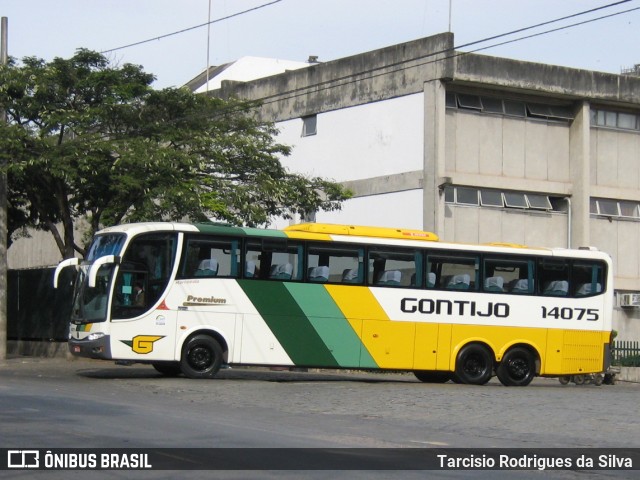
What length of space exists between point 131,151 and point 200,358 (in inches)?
295

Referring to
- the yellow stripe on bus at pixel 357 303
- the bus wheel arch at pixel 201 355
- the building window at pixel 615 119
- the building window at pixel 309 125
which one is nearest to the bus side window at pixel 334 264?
the yellow stripe on bus at pixel 357 303

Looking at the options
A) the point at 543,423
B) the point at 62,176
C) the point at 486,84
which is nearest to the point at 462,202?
the point at 486,84

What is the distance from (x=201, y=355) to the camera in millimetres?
23062

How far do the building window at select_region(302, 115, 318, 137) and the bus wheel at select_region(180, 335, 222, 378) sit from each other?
16.0 meters

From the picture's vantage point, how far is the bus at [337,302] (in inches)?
890

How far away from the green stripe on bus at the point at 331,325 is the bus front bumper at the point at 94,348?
3947mm

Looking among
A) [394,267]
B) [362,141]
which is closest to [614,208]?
[362,141]

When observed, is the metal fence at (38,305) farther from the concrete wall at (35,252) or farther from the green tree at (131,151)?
the concrete wall at (35,252)

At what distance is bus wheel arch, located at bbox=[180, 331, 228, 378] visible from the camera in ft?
74.9

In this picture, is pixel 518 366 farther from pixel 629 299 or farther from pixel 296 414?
pixel 629 299

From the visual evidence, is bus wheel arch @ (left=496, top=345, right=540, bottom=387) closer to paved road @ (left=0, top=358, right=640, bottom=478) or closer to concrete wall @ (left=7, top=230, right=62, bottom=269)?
paved road @ (left=0, top=358, right=640, bottom=478)

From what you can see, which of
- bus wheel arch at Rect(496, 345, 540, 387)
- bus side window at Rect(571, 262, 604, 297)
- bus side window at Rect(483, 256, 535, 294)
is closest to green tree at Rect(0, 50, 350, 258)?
bus side window at Rect(483, 256, 535, 294)

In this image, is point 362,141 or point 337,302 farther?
point 362,141
